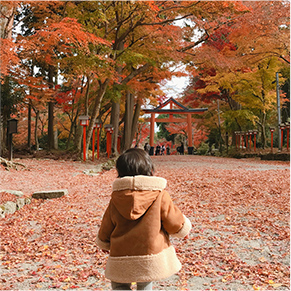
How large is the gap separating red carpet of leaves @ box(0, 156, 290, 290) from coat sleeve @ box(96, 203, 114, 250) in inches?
46.8

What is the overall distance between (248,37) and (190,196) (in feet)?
29.9

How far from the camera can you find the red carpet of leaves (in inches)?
128

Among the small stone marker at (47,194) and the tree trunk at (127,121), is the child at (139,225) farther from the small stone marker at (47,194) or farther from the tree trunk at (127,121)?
the tree trunk at (127,121)

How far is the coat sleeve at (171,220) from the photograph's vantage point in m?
2.02

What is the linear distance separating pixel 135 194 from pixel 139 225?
195mm

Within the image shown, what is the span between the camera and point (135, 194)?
1944 millimetres

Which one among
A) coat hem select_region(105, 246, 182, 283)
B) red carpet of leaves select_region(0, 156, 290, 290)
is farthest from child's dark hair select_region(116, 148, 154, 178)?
red carpet of leaves select_region(0, 156, 290, 290)

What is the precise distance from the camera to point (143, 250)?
199cm

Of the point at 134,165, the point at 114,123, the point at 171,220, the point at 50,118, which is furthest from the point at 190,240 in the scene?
the point at 50,118

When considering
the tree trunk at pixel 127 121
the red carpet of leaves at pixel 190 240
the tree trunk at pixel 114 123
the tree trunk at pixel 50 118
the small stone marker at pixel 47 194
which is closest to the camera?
the red carpet of leaves at pixel 190 240

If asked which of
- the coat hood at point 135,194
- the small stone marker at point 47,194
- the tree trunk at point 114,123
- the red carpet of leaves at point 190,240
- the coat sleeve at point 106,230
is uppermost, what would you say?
the tree trunk at point 114,123

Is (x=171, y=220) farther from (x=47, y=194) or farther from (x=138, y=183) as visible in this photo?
(x=47, y=194)

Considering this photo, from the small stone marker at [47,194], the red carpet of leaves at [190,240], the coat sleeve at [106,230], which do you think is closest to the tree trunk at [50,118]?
the red carpet of leaves at [190,240]

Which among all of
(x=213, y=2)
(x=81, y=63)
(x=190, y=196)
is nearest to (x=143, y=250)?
(x=190, y=196)
